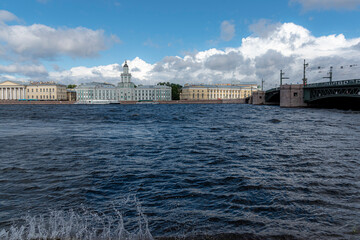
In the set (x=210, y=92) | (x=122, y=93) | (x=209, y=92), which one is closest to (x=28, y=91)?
(x=122, y=93)

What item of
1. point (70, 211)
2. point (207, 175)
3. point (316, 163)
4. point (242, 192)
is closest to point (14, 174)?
point (70, 211)

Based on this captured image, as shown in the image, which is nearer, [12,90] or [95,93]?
[12,90]

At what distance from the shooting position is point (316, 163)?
6.73 meters

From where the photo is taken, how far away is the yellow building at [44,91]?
100188mm

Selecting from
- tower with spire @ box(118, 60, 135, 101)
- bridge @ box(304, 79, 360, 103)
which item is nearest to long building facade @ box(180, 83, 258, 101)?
tower with spire @ box(118, 60, 135, 101)

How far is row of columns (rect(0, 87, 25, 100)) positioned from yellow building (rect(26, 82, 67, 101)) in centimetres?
196

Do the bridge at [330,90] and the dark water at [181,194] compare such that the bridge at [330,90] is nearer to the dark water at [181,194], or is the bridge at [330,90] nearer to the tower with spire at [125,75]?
the dark water at [181,194]

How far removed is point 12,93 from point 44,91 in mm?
11300

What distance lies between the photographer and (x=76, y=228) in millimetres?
3449

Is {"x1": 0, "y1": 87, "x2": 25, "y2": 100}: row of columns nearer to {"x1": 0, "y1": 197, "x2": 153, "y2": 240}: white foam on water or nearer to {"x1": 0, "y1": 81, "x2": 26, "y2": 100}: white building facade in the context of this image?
{"x1": 0, "y1": 81, "x2": 26, "y2": 100}: white building facade

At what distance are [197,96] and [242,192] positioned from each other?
102149 mm

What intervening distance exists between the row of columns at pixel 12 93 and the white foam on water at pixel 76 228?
11113cm

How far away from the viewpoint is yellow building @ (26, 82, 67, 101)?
10019cm

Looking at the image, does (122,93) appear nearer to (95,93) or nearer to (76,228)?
(95,93)
